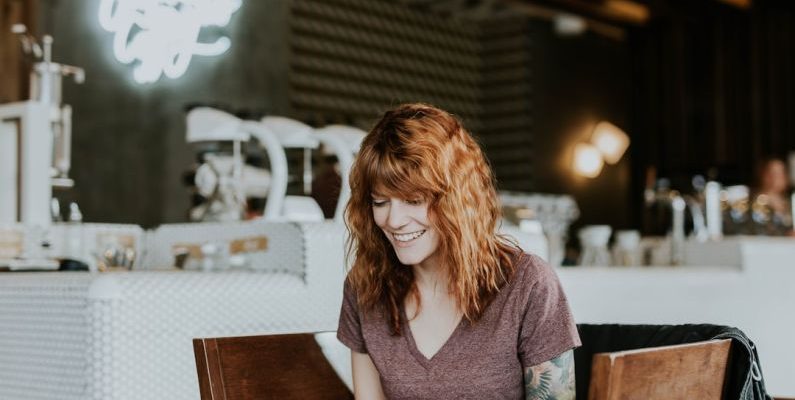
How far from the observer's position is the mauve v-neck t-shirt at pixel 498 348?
5.75 feet

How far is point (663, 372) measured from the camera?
1413 mm

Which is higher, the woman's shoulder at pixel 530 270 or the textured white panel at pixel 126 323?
the woman's shoulder at pixel 530 270

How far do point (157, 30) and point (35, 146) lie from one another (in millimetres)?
668

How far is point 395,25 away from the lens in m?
8.80

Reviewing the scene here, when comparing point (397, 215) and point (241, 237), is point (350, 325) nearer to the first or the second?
point (397, 215)

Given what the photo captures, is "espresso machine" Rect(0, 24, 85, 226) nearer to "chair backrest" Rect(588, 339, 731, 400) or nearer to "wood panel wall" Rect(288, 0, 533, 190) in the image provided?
"chair backrest" Rect(588, 339, 731, 400)

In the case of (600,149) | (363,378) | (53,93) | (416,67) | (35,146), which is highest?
(416,67)

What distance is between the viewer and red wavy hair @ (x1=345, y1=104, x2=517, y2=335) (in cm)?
176

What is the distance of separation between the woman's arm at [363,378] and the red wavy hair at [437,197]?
9 centimetres

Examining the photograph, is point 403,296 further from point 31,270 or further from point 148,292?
point 31,270

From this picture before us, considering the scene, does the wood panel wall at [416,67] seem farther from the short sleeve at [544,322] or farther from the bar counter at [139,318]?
the short sleeve at [544,322]

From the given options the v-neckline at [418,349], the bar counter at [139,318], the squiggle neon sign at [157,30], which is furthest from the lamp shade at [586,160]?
the v-neckline at [418,349]

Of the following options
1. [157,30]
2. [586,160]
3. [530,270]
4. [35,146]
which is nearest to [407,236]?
[530,270]

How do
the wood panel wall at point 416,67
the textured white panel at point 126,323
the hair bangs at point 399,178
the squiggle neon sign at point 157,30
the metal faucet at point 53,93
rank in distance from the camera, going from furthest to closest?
1. the wood panel wall at point 416,67
2. the squiggle neon sign at point 157,30
3. the metal faucet at point 53,93
4. the textured white panel at point 126,323
5. the hair bangs at point 399,178
